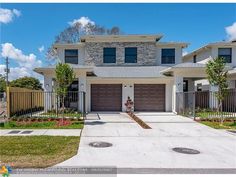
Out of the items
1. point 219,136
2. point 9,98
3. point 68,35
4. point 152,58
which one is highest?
point 68,35

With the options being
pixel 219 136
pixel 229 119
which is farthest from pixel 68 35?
pixel 219 136

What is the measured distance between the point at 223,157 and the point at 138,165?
273 cm

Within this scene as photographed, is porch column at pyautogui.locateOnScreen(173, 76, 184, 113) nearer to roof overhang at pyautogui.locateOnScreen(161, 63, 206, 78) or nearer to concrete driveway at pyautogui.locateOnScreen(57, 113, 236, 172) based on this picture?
roof overhang at pyautogui.locateOnScreen(161, 63, 206, 78)

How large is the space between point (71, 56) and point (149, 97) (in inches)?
367

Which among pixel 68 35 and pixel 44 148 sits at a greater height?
pixel 68 35

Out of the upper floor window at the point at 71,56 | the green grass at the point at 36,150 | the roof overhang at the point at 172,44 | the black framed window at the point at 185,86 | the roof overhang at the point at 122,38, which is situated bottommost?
the green grass at the point at 36,150

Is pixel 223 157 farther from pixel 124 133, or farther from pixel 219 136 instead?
pixel 124 133

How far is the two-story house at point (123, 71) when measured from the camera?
19.8 m

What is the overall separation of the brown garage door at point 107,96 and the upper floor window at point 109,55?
13.3 ft

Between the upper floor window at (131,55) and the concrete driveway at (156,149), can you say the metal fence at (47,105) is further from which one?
the upper floor window at (131,55)

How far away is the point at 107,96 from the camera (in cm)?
2061

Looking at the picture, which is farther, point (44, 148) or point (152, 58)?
point (152, 58)

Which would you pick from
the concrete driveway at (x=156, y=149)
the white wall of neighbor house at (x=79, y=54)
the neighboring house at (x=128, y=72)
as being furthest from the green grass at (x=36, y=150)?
the white wall of neighbor house at (x=79, y=54)

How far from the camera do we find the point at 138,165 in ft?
19.9
